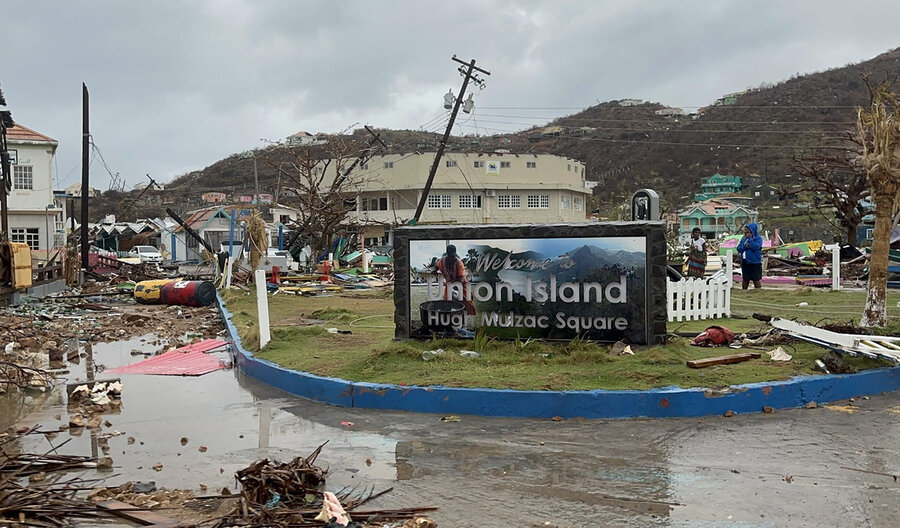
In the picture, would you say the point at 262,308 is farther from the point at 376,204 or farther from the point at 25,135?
the point at 376,204

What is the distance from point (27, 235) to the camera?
50156 mm

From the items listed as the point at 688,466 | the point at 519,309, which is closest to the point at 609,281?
the point at 519,309

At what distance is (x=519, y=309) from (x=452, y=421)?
105 inches

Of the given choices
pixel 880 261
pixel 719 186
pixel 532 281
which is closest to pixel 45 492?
pixel 532 281

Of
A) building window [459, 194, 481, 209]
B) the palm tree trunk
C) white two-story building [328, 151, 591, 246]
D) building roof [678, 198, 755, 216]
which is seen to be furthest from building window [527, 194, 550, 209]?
the palm tree trunk

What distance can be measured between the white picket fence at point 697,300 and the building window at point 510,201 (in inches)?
2291

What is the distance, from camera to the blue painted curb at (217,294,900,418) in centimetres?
764

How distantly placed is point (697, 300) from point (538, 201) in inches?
2369

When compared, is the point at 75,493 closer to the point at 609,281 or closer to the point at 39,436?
the point at 39,436

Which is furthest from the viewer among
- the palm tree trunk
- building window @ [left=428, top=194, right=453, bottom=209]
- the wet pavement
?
building window @ [left=428, top=194, right=453, bottom=209]

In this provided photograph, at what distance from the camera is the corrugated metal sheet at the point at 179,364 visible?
11.6 m

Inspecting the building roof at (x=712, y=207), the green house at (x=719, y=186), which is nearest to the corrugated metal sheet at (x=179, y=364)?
the building roof at (x=712, y=207)

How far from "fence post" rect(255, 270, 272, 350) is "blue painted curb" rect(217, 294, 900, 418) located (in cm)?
313

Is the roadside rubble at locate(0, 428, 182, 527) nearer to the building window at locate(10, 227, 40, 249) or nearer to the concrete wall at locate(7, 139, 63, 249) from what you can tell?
the concrete wall at locate(7, 139, 63, 249)
